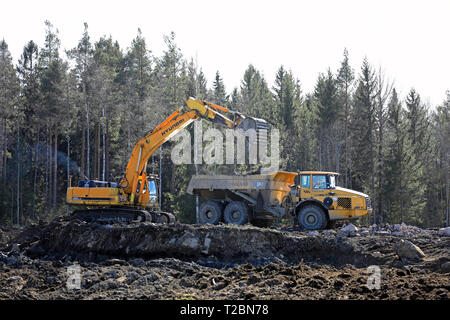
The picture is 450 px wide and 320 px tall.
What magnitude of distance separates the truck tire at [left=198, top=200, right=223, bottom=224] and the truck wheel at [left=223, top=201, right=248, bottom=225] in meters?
0.29

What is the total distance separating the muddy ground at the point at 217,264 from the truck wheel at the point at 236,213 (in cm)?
380

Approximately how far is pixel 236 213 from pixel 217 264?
5.56m

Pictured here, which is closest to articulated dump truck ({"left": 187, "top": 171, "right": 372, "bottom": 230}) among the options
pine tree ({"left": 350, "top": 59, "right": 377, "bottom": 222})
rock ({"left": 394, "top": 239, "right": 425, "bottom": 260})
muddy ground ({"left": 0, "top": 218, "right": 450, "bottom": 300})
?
muddy ground ({"left": 0, "top": 218, "right": 450, "bottom": 300})

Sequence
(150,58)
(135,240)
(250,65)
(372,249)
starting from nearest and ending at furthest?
(372,249)
(135,240)
(150,58)
(250,65)

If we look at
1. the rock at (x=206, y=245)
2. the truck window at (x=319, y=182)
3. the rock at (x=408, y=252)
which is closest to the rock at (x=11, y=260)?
the rock at (x=206, y=245)

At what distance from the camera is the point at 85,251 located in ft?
50.6

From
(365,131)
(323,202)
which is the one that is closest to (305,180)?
(323,202)

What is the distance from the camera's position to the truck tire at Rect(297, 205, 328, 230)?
59.9ft

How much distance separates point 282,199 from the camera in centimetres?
1905
